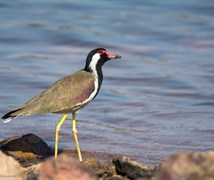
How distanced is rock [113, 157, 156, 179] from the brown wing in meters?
1.69

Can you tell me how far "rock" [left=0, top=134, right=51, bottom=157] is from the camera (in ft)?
30.8

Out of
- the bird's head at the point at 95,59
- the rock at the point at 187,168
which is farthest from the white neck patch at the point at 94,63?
the rock at the point at 187,168

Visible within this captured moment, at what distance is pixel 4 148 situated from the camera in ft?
30.7

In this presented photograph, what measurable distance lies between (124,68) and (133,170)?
857 cm

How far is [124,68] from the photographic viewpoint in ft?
52.9

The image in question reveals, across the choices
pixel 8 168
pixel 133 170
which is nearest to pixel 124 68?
pixel 133 170

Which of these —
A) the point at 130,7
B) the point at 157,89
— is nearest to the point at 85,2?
the point at 130,7

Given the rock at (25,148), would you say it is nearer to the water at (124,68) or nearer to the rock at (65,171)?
the water at (124,68)

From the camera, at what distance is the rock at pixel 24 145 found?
9383 millimetres

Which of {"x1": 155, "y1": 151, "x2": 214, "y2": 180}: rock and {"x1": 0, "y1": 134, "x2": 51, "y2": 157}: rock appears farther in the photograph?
{"x1": 0, "y1": 134, "x2": 51, "y2": 157}: rock

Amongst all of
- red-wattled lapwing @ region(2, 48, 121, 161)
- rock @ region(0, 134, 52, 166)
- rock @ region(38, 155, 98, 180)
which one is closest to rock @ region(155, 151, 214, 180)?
rock @ region(38, 155, 98, 180)

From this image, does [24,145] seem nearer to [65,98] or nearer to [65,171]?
[65,98]

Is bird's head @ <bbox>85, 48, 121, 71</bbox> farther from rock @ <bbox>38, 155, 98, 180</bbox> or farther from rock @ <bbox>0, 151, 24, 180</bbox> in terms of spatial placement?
rock @ <bbox>38, 155, 98, 180</bbox>

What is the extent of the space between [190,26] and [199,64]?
13.9ft
